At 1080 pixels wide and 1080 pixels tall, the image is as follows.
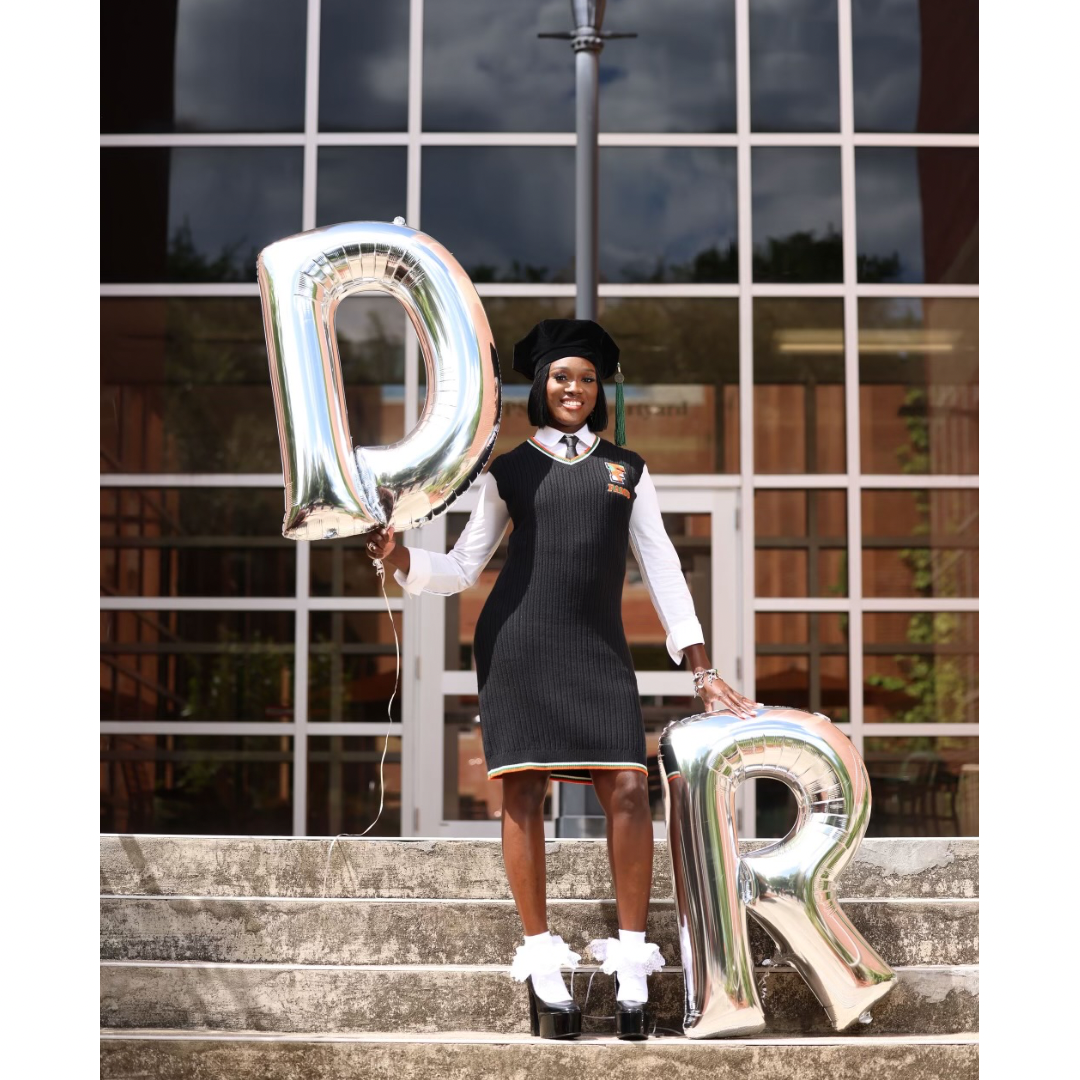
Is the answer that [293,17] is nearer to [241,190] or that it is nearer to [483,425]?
[241,190]

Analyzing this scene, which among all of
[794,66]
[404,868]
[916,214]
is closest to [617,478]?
[404,868]

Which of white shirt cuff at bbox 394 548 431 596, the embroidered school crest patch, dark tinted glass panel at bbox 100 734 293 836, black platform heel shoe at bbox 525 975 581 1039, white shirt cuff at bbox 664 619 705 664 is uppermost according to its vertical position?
the embroidered school crest patch

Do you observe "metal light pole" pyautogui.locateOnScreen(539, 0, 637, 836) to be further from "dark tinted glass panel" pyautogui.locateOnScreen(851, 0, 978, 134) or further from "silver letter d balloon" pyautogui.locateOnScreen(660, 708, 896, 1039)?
"dark tinted glass panel" pyautogui.locateOnScreen(851, 0, 978, 134)

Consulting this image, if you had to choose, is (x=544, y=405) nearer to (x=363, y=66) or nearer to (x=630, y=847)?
(x=630, y=847)

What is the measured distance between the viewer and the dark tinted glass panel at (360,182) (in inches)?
327

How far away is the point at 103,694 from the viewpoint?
8.14 metres

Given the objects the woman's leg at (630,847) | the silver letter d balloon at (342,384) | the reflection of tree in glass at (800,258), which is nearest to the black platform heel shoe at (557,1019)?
the woman's leg at (630,847)

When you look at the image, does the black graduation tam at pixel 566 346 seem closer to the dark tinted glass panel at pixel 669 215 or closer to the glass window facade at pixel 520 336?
the glass window facade at pixel 520 336

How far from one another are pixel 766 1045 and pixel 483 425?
161 centimetres

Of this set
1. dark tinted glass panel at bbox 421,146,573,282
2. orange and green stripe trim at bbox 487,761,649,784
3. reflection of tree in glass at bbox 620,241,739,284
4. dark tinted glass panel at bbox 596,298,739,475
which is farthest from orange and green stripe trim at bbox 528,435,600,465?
reflection of tree in glass at bbox 620,241,739,284

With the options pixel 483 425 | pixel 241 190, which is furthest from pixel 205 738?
pixel 483 425

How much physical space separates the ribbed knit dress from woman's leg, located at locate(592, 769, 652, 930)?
0.07 m

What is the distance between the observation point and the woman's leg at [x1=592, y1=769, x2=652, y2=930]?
348cm

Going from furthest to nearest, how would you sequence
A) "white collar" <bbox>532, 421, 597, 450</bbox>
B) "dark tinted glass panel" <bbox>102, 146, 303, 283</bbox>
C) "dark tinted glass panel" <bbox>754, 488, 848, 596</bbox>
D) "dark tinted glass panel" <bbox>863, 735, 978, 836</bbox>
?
1. "dark tinted glass panel" <bbox>102, 146, 303, 283</bbox>
2. "dark tinted glass panel" <bbox>754, 488, 848, 596</bbox>
3. "dark tinted glass panel" <bbox>863, 735, 978, 836</bbox>
4. "white collar" <bbox>532, 421, 597, 450</bbox>
